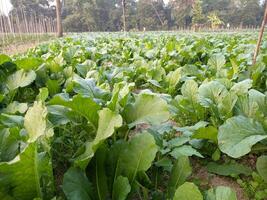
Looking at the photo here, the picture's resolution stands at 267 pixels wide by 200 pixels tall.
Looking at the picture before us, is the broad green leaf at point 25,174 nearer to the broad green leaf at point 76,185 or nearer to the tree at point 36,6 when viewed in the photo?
the broad green leaf at point 76,185

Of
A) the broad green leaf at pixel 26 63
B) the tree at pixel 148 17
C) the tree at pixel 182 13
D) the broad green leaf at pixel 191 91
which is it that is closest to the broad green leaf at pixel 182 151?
the broad green leaf at pixel 191 91

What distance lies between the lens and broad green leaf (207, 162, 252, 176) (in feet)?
4.78

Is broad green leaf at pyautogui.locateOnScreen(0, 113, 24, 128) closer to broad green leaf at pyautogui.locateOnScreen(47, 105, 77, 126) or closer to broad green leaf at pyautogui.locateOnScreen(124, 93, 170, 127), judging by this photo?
broad green leaf at pyautogui.locateOnScreen(47, 105, 77, 126)

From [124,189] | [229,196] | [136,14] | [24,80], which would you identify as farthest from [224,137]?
[136,14]

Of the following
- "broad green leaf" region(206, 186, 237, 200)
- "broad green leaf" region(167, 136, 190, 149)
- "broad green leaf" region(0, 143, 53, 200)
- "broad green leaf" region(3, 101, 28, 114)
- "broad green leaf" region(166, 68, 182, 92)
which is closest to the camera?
"broad green leaf" region(0, 143, 53, 200)

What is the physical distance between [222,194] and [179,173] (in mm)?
262

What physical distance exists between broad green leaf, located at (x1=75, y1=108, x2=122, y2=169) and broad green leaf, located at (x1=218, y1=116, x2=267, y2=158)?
1.58 ft

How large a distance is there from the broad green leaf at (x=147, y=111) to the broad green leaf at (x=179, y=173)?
197mm

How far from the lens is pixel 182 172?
1.21 meters

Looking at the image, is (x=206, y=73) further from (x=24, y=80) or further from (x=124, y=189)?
(x=124, y=189)

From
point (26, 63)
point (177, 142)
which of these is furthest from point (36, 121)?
point (26, 63)

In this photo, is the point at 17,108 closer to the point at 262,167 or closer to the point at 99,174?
the point at 99,174

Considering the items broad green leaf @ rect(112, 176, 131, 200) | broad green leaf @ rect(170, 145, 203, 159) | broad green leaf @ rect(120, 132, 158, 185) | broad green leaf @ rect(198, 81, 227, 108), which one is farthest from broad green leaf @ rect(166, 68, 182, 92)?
broad green leaf @ rect(112, 176, 131, 200)

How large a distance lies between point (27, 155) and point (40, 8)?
60.4m
